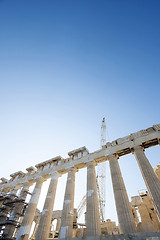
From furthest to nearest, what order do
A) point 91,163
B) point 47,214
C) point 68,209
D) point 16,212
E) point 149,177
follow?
point 16,212
point 91,163
point 47,214
point 68,209
point 149,177

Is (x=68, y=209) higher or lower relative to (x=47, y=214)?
higher

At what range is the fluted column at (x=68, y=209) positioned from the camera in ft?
52.8

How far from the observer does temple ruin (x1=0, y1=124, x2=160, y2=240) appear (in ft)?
47.3

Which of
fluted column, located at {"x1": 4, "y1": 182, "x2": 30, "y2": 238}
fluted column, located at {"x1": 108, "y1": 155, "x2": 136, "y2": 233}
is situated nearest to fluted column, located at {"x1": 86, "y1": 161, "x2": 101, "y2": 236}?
fluted column, located at {"x1": 108, "y1": 155, "x2": 136, "y2": 233}

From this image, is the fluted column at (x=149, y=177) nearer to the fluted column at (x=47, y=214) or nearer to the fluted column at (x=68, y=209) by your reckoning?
the fluted column at (x=68, y=209)

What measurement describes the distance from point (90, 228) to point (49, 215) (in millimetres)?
7453

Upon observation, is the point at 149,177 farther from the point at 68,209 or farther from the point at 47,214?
the point at 47,214

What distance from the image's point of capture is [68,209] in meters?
18.3

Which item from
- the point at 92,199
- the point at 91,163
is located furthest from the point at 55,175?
the point at 92,199

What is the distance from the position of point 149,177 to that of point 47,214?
14.6 metres

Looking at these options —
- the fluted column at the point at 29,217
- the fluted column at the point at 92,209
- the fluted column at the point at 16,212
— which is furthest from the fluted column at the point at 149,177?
the fluted column at the point at 16,212

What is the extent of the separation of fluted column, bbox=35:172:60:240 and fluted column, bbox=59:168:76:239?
2843 millimetres

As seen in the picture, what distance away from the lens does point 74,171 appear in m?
24.1

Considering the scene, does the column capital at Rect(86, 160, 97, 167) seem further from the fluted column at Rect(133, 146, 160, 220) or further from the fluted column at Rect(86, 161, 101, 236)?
the fluted column at Rect(133, 146, 160, 220)
